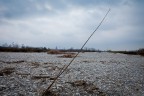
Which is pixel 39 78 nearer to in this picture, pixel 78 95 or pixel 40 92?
pixel 40 92

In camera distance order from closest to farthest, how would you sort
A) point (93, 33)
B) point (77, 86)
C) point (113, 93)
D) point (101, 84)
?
point (93, 33)
point (113, 93)
point (77, 86)
point (101, 84)

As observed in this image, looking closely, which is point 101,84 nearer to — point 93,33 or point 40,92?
point 40,92

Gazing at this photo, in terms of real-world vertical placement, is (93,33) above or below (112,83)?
above

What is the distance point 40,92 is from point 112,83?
528 centimetres

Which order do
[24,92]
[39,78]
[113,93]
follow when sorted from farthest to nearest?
1. [39,78]
2. [113,93]
3. [24,92]

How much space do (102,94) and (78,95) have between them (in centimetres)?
141

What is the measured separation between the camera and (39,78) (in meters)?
13.4

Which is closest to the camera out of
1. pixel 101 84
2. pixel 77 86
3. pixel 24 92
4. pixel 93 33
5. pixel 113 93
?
pixel 93 33

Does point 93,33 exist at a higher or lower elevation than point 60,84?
higher

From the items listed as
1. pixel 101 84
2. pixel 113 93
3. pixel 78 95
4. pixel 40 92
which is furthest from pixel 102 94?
pixel 40 92

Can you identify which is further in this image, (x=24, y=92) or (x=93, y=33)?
(x=24, y=92)

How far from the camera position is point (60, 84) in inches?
462

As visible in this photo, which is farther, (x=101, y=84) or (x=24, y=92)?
(x=101, y=84)

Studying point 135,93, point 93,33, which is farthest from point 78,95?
point 93,33
